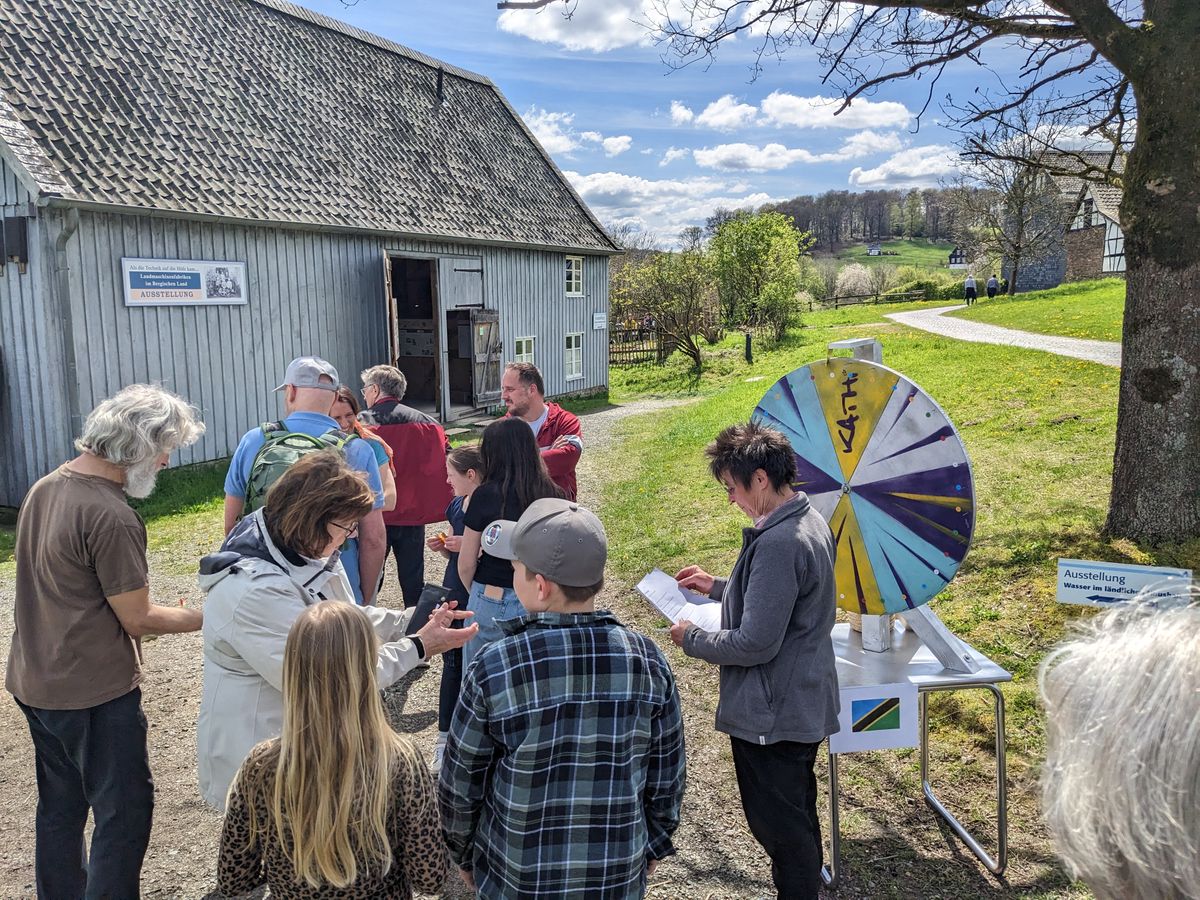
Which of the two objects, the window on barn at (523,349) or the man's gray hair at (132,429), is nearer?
the man's gray hair at (132,429)

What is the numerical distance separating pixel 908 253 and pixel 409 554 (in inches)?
4245

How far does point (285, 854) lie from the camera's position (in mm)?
2139

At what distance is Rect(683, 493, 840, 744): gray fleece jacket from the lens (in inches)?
111

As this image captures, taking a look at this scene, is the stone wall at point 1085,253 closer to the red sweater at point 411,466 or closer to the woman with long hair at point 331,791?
the red sweater at point 411,466

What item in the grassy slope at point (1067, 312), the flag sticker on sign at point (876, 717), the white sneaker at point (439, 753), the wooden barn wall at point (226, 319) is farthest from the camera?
the grassy slope at point (1067, 312)

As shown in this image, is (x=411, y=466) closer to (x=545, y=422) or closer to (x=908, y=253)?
(x=545, y=422)

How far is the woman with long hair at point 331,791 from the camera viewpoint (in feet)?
6.81

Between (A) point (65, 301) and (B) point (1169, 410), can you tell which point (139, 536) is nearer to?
(B) point (1169, 410)

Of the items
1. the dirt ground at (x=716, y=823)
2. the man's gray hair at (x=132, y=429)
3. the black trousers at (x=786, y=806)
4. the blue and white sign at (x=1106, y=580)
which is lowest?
the dirt ground at (x=716, y=823)

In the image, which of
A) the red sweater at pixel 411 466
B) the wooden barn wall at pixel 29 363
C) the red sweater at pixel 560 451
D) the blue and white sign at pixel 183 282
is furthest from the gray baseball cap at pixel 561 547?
the blue and white sign at pixel 183 282

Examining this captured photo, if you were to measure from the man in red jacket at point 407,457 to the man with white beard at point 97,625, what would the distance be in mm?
2546

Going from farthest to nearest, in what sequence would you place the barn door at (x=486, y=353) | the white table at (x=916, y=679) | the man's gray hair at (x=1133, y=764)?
the barn door at (x=486, y=353), the white table at (x=916, y=679), the man's gray hair at (x=1133, y=764)

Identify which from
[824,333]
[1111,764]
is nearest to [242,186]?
[1111,764]

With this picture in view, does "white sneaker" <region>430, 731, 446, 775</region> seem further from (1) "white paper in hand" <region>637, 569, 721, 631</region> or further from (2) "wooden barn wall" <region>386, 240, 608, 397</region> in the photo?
(2) "wooden barn wall" <region>386, 240, 608, 397</region>
